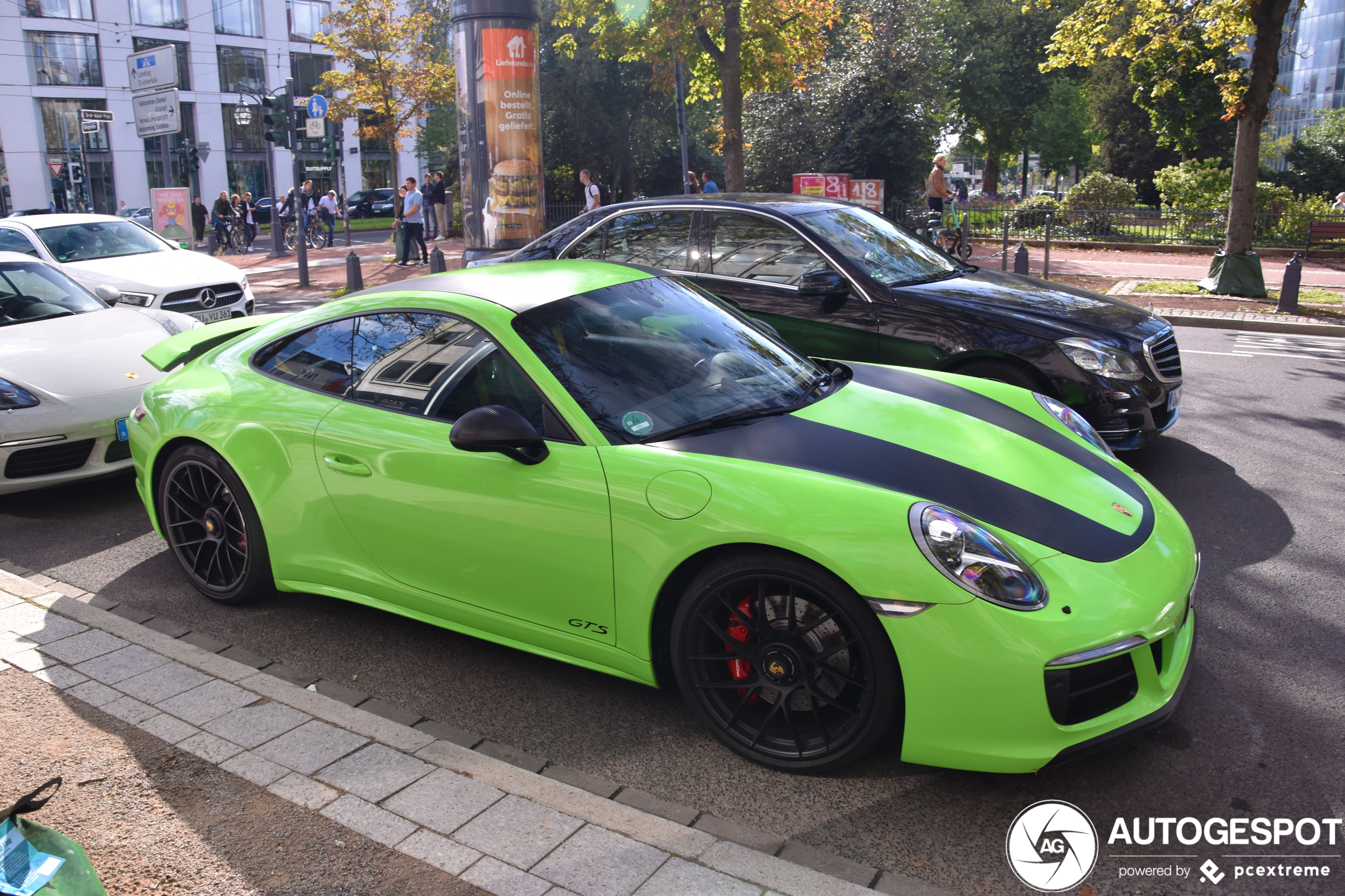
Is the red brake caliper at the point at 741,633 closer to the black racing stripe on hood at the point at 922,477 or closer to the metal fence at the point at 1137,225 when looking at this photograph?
the black racing stripe on hood at the point at 922,477

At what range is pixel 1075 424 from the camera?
424 cm

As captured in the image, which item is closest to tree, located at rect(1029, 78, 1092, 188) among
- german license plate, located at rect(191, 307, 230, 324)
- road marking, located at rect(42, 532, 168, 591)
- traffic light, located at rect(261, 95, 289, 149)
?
traffic light, located at rect(261, 95, 289, 149)

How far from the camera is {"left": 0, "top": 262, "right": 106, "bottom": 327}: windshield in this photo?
700 cm

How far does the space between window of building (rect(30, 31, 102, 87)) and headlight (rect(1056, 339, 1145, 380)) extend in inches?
2155

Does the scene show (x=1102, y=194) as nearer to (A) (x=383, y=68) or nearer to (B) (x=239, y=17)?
(A) (x=383, y=68)

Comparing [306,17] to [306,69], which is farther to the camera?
[306,17]

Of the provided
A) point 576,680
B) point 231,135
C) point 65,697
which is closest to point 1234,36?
point 576,680

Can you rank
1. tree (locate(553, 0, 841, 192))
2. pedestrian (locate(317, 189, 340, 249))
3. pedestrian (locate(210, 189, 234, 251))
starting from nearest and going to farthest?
tree (locate(553, 0, 841, 192)) → pedestrian (locate(210, 189, 234, 251)) → pedestrian (locate(317, 189, 340, 249))

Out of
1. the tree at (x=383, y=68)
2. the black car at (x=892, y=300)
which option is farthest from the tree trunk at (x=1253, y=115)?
the tree at (x=383, y=68)

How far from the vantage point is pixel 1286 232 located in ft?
69.9

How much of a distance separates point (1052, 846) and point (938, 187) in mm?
18907

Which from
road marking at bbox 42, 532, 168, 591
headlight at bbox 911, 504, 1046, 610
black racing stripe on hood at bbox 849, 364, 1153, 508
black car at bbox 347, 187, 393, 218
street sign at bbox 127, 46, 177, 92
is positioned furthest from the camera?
black car at bbox 347, 187, 393, 218

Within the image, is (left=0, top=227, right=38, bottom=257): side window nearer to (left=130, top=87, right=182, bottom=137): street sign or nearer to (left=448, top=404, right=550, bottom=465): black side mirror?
(left=448, top=404, right=550, bottom=465): black side mirror

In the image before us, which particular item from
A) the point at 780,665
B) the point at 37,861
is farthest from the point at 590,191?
the point at 37,861
